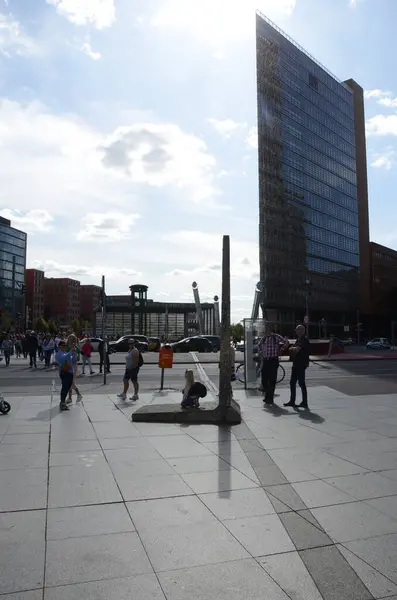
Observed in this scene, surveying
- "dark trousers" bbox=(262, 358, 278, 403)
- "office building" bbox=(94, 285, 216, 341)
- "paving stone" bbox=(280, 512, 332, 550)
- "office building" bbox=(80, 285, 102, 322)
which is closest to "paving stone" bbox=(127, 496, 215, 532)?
"paving stone" bbox=(280, 512, 332, 550)

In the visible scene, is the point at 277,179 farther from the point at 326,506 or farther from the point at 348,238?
the point at 326,506

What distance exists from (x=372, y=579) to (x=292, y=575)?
0.54 meters

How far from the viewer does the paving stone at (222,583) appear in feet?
10.8

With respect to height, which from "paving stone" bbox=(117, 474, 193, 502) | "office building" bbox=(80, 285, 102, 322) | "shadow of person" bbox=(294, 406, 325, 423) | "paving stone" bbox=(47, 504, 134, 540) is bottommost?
"paving stone" bbox=(47, 504, 134, 540)

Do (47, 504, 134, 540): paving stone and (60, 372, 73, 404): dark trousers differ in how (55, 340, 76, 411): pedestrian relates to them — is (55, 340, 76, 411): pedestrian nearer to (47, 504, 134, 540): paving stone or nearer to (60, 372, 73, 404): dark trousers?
(60, 372, 73, 404): dark trousers

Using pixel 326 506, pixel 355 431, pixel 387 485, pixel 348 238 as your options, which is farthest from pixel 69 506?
pixel 348 238

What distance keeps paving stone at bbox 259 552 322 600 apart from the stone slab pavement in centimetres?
1

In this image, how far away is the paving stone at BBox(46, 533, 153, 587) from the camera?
3.53m

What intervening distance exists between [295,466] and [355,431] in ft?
8.25

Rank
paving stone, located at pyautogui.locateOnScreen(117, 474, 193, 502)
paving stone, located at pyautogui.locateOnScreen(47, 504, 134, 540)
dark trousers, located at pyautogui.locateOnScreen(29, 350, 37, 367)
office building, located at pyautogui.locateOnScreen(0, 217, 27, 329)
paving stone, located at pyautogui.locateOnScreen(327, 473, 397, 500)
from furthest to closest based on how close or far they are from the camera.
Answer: office building, located at pyautogui.locateOnScreen(0, 217, 27, 329)
dark trousers, located at pyautogui.locateOnScreen(29, 350, 37, 367)
paving stone, located at pyautogui.locateOnScreen(327, 473, 397, 500)
paving stone, located at pyautogui.locateOnScreen(117, 474, 193, 502)
paving stone, located at pyautogui.locateOnScreen(47, 504, 134, 540)

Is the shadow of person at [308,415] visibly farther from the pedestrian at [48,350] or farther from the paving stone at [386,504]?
the pedestrian at [48,350]

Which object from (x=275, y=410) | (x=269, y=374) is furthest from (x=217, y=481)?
(x=269, y=374)

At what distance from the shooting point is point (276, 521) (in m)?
4.54

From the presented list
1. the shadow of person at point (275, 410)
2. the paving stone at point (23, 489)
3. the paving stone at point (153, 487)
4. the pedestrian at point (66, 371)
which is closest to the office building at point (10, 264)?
the pedestrian at point (66, 371)
